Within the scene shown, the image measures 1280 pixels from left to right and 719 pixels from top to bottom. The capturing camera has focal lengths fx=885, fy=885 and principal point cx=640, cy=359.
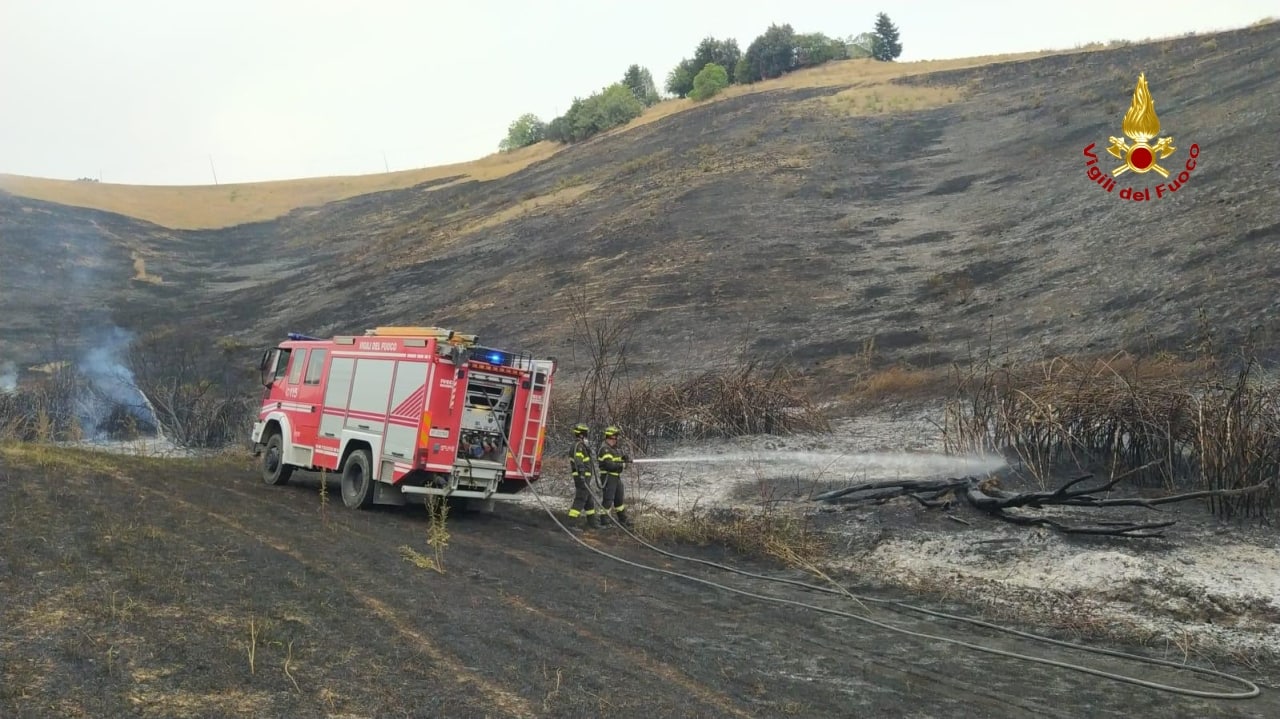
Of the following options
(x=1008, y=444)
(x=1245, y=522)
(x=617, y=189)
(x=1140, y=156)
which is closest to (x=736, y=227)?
(x=617, y=189)

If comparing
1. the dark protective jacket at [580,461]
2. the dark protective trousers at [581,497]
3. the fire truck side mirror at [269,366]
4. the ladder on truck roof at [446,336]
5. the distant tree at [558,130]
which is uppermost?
the distant tree at [558,130]

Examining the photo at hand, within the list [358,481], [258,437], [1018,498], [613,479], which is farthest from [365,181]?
[1018,498]

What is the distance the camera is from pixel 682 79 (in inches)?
3359

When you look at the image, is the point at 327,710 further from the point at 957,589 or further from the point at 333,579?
the point at 957,589

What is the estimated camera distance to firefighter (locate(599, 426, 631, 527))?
520 inches

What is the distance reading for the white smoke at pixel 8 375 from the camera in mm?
29455

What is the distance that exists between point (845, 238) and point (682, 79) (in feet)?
174

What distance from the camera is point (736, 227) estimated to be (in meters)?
39.6

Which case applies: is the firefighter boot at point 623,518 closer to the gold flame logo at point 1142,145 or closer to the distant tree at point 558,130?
the gold flame logo at point 1142,145

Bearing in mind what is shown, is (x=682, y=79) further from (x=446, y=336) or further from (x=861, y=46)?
(x=446, y=336)

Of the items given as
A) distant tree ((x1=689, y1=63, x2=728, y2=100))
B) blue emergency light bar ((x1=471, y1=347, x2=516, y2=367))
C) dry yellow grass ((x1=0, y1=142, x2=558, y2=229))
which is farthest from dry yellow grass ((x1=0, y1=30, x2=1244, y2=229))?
blue emergency light bar ((x1=471, y1=347, x2=516, y2=367))

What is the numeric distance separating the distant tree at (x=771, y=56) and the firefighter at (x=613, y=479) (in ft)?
227

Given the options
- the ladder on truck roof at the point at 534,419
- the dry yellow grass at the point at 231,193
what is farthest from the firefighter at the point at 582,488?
the dry yellow grass at the point at 231,193

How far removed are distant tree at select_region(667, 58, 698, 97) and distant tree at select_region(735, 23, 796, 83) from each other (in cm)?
799
